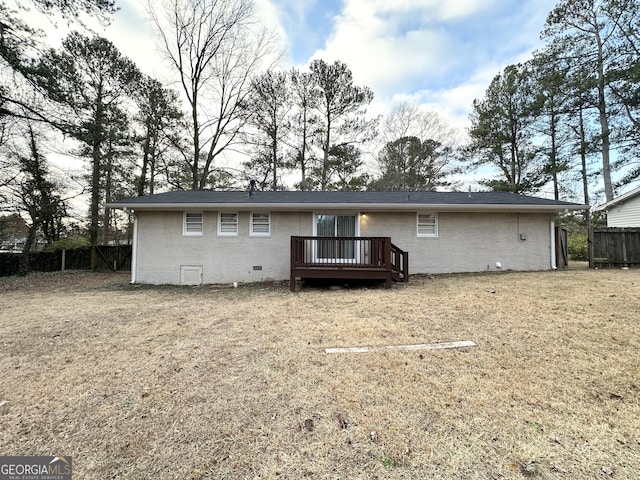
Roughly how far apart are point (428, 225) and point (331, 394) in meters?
7.75

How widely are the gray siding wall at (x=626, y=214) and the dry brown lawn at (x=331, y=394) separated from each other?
447 inches

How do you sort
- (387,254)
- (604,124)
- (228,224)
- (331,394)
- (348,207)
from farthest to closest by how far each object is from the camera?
1. (604,124)
2. (228,224)
3. (348,207)
4. (387,254)
5. (331,394)

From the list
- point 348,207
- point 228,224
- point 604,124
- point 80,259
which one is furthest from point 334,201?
point 604,124

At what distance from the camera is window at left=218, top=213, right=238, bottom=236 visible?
889cm

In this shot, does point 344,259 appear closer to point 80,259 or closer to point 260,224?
point 260,224

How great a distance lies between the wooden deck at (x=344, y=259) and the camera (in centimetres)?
711

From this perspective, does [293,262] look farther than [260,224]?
No

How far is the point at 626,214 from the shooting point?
42.0 ft

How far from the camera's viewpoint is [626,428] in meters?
1.91

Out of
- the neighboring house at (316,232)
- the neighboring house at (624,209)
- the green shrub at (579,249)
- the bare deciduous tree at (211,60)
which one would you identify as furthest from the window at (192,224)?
the neighboring house at (624,209)

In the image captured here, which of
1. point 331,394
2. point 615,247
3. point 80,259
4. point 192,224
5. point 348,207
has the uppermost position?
point 348,207

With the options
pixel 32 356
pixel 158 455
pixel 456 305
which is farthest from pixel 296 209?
pixel 158 455

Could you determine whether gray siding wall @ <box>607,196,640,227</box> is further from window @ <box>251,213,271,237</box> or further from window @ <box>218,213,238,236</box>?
window @ <box>218,213,238,236</box>

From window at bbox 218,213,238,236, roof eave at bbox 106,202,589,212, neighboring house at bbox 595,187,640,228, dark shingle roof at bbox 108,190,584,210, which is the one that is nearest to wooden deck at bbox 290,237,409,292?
roof eave at bbox 106,202,589,212
